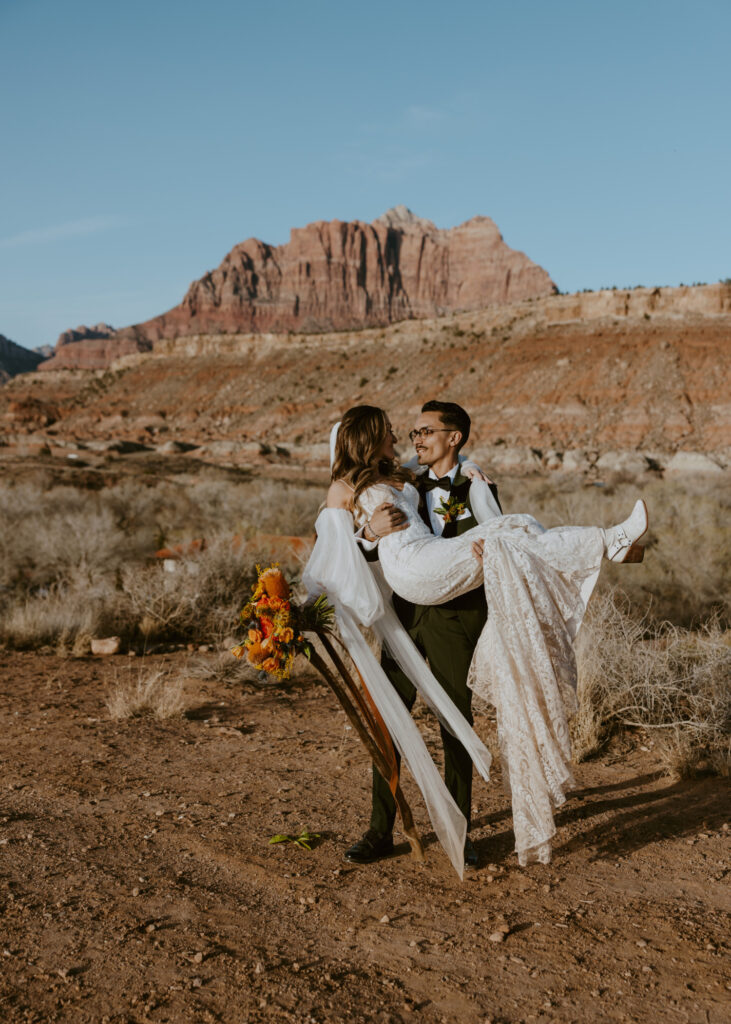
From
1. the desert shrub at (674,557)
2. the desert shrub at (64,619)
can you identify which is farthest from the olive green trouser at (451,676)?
the desert shrub at (64,619)

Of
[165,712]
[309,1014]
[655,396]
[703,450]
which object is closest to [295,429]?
[655,396]

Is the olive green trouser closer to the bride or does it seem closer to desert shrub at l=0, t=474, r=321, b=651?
the bride

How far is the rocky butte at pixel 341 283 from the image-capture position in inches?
5374

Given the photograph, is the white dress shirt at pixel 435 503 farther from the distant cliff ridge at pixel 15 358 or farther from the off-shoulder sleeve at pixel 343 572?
the distant cliff ridge at pixel 15 358

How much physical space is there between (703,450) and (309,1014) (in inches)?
1308

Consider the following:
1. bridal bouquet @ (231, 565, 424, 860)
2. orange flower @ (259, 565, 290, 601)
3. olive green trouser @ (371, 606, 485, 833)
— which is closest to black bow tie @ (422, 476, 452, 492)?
olive green trouser @ (371, 606, 485, 833)

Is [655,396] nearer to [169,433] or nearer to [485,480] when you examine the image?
[169,433]

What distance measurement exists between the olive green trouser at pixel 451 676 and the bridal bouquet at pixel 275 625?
0.53 metres

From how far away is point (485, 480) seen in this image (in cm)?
364

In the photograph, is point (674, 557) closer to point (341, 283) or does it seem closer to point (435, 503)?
point (435, 503)

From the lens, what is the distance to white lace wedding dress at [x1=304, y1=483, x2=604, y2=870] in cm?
317

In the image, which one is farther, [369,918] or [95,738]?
[95,738]

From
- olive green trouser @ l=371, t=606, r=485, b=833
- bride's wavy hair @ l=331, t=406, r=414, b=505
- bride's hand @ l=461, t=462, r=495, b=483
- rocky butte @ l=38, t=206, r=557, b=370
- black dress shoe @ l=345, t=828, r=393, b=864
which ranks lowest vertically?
black dress shoe @ l=345, t=828, r=393, b=864

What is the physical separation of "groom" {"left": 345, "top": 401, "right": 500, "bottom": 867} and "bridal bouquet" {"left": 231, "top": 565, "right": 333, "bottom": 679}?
0.40 meters
